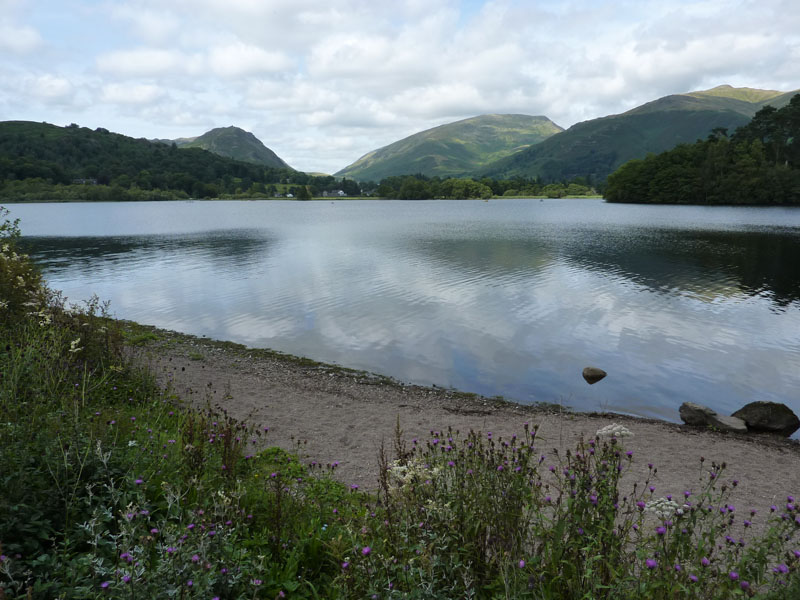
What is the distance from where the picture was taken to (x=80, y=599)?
346 centimetres

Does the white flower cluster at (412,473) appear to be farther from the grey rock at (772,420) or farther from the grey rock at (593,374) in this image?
the grey rock at (593,374)

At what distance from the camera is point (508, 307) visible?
2842cm

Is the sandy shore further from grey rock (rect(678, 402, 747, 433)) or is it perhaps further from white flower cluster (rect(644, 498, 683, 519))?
white flower cluster (rect(644, 498, 683, 519))

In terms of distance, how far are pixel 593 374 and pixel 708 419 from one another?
438cm

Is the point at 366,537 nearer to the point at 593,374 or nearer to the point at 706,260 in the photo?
the point at 593,374

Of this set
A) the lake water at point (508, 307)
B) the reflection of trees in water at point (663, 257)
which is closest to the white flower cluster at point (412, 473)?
the lake water at point (508, 307)

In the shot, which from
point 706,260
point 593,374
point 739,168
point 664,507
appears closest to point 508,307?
point 593,374

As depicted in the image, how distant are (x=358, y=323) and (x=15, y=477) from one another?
20.6 m

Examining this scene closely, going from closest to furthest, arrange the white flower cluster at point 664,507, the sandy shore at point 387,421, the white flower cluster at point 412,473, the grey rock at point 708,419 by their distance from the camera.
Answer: the white flower cluster at point 664,507
the white flower cluster at point 412,473
the sandy shore at point 387,421
the grey rock at point 708,419

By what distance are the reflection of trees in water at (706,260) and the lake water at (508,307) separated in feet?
0.64

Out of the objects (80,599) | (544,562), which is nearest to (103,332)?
(80,599)

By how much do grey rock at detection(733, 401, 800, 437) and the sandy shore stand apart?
62 cm

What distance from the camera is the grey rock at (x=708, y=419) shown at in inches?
538

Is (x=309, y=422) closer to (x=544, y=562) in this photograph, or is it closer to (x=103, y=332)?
(x=103, y=332)
